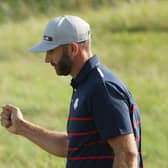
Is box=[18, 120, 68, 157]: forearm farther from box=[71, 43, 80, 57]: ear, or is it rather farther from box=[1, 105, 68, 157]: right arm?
box=[71, 43, 80, 57]: ear

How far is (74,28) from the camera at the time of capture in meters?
4.50

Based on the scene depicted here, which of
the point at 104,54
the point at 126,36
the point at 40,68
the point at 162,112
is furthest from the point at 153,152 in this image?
the point at 126,36

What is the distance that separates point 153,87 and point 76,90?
7507mm

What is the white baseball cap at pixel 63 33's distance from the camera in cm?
445

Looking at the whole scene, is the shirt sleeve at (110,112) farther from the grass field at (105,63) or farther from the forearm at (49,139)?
the grass field at (105,63)

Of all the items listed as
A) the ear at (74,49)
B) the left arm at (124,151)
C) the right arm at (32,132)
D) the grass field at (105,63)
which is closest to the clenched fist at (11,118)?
the right arm at (32,132)

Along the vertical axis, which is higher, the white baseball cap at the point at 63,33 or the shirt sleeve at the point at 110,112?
the white baseball cap at the point at 63,33

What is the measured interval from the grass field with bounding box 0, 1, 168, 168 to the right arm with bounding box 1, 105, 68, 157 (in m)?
2.47

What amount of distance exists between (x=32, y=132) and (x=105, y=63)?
947cm

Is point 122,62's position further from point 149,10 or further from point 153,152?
point 153,152

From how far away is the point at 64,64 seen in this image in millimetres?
4430

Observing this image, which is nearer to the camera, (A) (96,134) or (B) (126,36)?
(A) (96,134)

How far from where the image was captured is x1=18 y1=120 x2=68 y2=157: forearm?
16.3 ft

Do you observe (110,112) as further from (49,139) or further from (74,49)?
(49,139)
